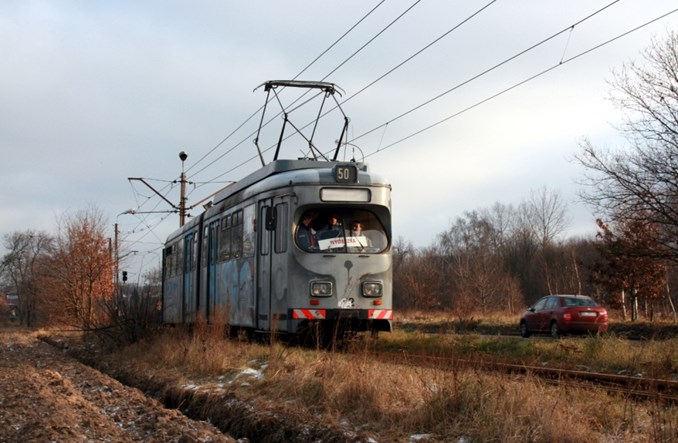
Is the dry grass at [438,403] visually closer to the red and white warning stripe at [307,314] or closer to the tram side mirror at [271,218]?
the red and white warning stripe at [307,314]

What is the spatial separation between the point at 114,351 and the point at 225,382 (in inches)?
365

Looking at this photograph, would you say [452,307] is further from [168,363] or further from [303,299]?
[168,363]

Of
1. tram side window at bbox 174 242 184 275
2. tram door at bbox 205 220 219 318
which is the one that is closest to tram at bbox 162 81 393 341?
tram door at bbox 205 220 219 318

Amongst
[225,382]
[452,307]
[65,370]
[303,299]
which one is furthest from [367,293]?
[65,370]

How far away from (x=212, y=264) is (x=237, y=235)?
2465 millimetres

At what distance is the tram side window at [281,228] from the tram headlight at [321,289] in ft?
2.96

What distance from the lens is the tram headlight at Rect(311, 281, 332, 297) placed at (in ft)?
43.9

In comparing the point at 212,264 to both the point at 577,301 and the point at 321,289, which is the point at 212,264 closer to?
the point at 321,289

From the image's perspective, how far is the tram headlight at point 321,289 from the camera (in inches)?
526

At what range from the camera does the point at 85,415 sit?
8586 mm

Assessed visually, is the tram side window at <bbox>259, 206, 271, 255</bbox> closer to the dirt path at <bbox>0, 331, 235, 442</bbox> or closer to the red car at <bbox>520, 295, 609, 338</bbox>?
the dirt path at <bbox>0, 331, 235, 442</bbox>

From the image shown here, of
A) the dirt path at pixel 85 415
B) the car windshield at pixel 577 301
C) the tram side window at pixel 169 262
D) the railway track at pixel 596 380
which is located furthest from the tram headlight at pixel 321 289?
the tram side window at pixel 169 262

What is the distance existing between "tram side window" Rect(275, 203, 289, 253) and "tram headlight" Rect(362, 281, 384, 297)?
1.69m

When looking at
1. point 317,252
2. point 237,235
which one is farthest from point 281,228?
point 237,235
